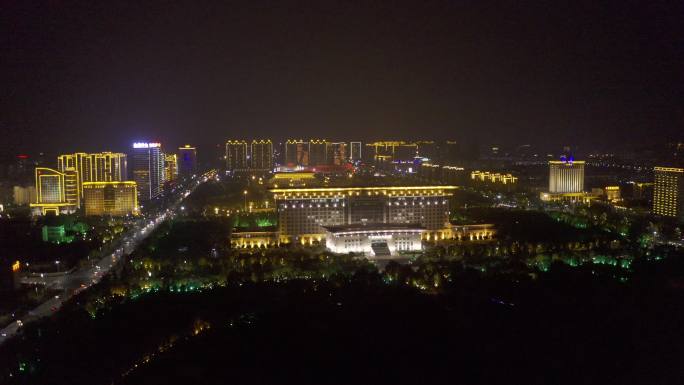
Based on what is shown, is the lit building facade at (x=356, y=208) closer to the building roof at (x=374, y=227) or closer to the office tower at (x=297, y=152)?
the building roof at (x=374, y=227)

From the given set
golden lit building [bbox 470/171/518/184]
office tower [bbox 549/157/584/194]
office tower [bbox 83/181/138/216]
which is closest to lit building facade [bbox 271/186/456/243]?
office tower [bbox 83/181/138/216]

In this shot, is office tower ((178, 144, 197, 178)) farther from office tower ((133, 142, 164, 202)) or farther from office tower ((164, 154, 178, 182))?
office tower ((133, 142, 164, 202))

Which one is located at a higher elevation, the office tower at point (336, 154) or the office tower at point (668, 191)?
the office tower at point (336, 154)

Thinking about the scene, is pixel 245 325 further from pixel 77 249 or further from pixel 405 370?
pixel 77 249

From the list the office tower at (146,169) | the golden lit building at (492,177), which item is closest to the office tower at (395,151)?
the golden lit building at (492,177)

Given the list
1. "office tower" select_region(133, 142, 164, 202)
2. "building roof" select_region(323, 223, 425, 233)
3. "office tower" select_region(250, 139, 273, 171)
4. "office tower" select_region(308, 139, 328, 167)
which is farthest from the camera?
"office tower" select_region(308, 139, 328, 167)

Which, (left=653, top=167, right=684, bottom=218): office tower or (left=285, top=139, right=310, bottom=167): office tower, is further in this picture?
(left=285, top=139, right=310, bottom=167): office tower
